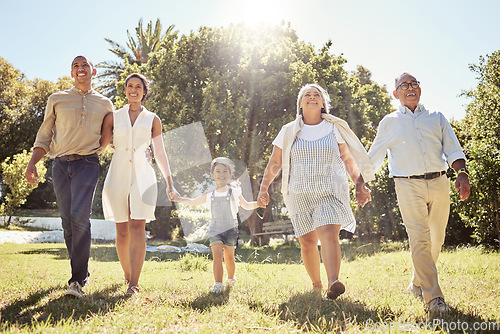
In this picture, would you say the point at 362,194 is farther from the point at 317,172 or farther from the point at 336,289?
the point at 336,289

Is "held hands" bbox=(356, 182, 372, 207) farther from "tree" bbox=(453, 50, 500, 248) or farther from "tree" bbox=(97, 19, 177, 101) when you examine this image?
"tree" bbox=(97, 19, 177, 101)

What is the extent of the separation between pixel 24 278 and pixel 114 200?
2.01m

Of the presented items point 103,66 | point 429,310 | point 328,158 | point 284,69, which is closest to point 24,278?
point 328,158

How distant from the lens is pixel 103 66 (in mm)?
31000

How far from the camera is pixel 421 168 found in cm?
431

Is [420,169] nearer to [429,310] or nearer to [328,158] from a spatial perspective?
[328,158]

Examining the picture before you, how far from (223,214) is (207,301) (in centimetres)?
164

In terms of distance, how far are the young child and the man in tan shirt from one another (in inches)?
44.1

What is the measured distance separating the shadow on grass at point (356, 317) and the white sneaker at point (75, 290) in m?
1.71

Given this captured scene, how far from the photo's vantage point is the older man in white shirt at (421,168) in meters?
4.20

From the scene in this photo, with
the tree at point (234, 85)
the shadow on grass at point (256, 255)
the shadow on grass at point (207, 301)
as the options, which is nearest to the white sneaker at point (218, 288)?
the shadow on grass at point (207, 301)

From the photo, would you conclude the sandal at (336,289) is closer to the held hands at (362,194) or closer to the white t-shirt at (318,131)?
the held hands at (362,194)


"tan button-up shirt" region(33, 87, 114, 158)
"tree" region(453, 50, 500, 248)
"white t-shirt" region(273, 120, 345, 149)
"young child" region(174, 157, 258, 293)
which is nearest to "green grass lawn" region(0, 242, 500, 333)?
"young child" region(174, 157, 258, 293)

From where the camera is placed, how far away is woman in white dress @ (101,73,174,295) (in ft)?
15.0
